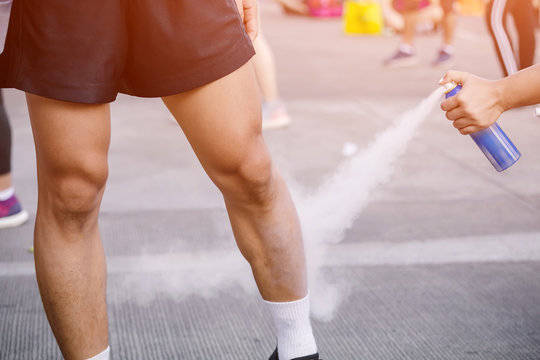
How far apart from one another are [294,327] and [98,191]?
0.60 meters

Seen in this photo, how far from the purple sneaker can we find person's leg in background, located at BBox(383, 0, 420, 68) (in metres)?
5.66

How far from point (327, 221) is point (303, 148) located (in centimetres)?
148

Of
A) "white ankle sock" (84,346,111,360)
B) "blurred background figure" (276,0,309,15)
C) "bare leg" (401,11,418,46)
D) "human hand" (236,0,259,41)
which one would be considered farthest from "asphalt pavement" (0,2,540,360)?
"blurred background figure" (276,0,309,15)

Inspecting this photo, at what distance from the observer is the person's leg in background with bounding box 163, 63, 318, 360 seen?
1646mm

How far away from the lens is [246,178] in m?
1.71

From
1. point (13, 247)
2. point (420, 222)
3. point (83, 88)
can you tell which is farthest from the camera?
point (420, 222)

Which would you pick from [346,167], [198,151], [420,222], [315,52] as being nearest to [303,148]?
[346,167]

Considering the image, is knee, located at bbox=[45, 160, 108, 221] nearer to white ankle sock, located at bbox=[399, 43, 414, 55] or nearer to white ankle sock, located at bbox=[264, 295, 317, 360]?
white ankle sock, located at bbox=[264, 295, 317, 360]

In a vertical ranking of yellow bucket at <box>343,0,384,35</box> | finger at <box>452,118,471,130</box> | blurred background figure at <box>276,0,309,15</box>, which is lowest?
blurred background figure at <box>276,0,309,15</box>

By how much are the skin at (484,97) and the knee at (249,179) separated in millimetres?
440

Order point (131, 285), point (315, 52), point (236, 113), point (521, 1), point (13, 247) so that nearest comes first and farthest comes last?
point (236, 113) < point (131, 285) < point (13, 247) < point (521, 1) < point (315, 52)

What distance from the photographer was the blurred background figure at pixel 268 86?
5.09m

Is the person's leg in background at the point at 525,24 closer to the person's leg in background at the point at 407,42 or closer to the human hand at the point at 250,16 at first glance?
the person's leg in background at the point at 407,42

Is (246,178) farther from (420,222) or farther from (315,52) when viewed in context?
(315,52)
